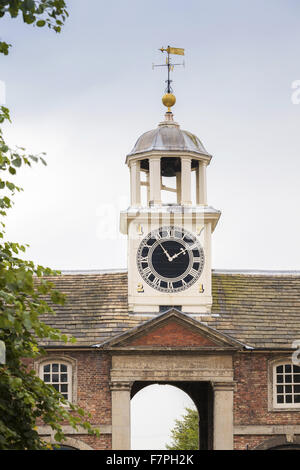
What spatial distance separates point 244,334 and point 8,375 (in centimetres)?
1667

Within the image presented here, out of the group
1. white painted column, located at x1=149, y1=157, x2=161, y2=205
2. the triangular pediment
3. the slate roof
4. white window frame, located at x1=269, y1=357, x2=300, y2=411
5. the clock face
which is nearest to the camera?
the triangular pediment

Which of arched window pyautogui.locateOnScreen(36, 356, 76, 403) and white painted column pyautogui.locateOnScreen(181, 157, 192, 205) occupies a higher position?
white painted column pyautogui.locateOnScreen(181, 157, 192, 205)

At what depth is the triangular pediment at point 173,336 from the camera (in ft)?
99.5

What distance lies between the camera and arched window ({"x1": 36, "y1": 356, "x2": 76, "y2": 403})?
30.6m

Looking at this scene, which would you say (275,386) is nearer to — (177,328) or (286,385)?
(286,385)

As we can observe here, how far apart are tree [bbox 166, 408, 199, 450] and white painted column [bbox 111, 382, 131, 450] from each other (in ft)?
64.1

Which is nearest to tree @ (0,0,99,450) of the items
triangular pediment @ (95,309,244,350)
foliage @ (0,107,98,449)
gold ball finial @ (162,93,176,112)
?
foliage @ (0,107,98,449)

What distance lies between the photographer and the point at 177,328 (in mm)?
30641

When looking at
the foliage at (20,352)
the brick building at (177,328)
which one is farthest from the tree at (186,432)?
the foliage at (20,352)

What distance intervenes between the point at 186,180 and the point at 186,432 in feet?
77.3

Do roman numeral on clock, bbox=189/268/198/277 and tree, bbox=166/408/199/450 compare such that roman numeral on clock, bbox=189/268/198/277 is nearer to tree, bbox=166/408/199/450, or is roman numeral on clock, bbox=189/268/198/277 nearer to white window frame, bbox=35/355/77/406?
white window frame, bbox=35/355/77/406

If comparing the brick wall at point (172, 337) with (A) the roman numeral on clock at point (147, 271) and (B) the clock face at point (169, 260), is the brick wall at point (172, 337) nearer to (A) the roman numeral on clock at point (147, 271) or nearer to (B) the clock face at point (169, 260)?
(B) the clock face at point (169, 260)

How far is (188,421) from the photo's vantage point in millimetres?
53594
